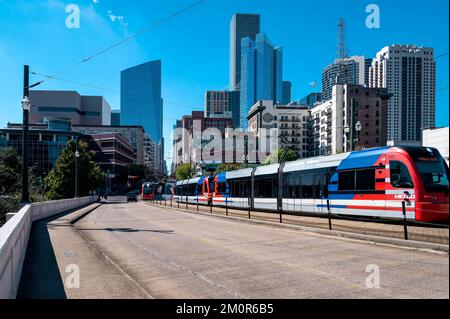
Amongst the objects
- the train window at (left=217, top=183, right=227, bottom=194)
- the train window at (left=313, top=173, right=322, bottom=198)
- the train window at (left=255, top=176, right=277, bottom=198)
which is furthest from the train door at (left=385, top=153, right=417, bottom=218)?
the train window at (left=217, top=183, right=227, bottom=194)

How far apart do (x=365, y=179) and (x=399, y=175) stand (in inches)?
84.7

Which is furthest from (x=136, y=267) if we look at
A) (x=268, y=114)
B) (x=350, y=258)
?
(x=268, y=114)

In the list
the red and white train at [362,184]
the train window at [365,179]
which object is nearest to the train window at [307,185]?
the red and white train at [362,184]

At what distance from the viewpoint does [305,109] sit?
152 meters

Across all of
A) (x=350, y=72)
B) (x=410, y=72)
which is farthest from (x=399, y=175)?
(x=350, y=72)

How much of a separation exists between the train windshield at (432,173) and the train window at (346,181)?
380 cm

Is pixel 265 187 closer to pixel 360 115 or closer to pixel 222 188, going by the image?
pixel 222 188

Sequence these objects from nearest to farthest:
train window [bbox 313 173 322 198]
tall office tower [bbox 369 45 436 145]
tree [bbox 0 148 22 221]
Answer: tree [bbox 0 148 22 221]
train window [bbox 313 173 322 198]
tall office tower [bbox 369 45 436 145]

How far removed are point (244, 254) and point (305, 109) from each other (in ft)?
476

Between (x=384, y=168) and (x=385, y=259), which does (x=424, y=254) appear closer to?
(x=385, y=259)

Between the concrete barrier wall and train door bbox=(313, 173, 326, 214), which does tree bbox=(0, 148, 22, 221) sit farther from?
train door bbox=(313, 173, 326, 214)

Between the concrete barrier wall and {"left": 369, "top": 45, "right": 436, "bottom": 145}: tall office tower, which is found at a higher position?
{"left": 369, "top": 45, "right": 436, "bottom": 145}: tall office tower

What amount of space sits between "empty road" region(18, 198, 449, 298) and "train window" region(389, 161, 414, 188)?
4.64 meters

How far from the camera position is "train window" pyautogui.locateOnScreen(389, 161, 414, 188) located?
1617cm
